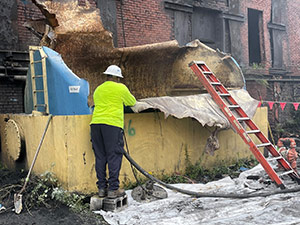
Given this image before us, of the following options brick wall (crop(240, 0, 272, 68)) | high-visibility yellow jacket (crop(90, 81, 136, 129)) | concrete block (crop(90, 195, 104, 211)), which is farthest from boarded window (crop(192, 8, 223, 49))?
concrete block (crop(90, 195, 104, 211))

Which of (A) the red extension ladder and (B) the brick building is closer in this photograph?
(A) the red extension ladder

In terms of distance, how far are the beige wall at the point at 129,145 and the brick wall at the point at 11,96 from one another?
4.53ft

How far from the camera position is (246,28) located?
46.3ft

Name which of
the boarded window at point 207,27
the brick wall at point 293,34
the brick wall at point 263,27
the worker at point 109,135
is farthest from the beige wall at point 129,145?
the brick wall at point 293,34

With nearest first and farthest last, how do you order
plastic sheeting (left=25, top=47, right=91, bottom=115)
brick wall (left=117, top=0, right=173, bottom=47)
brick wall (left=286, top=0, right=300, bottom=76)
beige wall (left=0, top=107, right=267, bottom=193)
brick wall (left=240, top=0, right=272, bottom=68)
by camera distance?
beige wall (left=0, top=107, right=267, bottom=193)
plastic sheeting (left=25, top=47, right=91, bottom=115)
brick wall (left=117, top=0, right=173, bottom=47)
brick wall (left=240, top=0, right=272, bottom=68)
brick wall (left=286, top=0, right=300, bottom=76)

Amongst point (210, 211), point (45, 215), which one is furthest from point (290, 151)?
point (45, 215)

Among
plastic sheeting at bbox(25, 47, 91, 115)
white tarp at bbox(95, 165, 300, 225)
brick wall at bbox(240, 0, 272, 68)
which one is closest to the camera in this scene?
white tarp at bbox(95, 165, 300, 225)

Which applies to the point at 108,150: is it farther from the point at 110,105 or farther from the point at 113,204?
the point at 113,204

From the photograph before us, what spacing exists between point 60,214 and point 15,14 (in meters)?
6.00

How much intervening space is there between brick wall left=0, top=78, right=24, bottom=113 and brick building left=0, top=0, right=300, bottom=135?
2 centimetres

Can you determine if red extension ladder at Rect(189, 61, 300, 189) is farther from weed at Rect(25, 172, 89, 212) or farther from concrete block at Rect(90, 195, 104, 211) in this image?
weed at Rect(25, 172, 89, 212)

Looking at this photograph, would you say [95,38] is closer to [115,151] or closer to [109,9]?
[115,151]

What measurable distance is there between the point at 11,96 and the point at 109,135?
4885 millimetres

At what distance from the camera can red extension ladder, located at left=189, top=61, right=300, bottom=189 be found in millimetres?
5425
